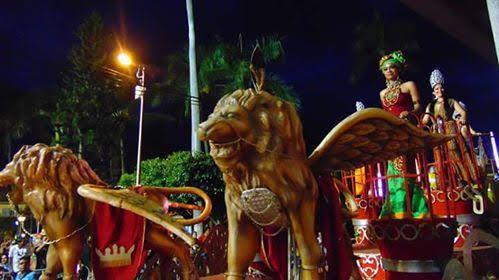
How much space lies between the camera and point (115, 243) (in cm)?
350

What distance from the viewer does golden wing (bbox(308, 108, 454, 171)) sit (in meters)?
2.51

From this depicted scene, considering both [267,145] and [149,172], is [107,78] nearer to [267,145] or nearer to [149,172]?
[149,172]

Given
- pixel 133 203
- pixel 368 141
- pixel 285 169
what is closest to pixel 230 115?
pixel 285 169

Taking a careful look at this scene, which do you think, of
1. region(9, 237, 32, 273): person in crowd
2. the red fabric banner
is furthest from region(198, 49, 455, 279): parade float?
region(9, 237, 32, 273): person in crowd

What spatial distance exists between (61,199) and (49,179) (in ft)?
0.70

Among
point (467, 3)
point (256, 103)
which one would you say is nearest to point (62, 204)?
point (256, 103)

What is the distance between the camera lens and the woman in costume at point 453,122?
4.50 metres

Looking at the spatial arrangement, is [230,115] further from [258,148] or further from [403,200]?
[403,200]

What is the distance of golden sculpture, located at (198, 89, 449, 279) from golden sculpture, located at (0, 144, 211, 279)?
3.21ft

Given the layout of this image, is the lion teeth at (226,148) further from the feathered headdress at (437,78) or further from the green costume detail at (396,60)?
the feathered headdress at (437,78)

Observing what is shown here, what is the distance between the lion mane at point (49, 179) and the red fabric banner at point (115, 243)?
244 millimetres

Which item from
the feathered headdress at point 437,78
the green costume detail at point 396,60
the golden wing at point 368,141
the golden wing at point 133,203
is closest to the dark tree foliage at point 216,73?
the feathered headdress at point 437,78

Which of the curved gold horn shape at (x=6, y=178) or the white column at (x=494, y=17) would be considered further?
the curved gold horn shape at (x=6, y=178)

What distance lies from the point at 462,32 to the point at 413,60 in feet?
48.7
